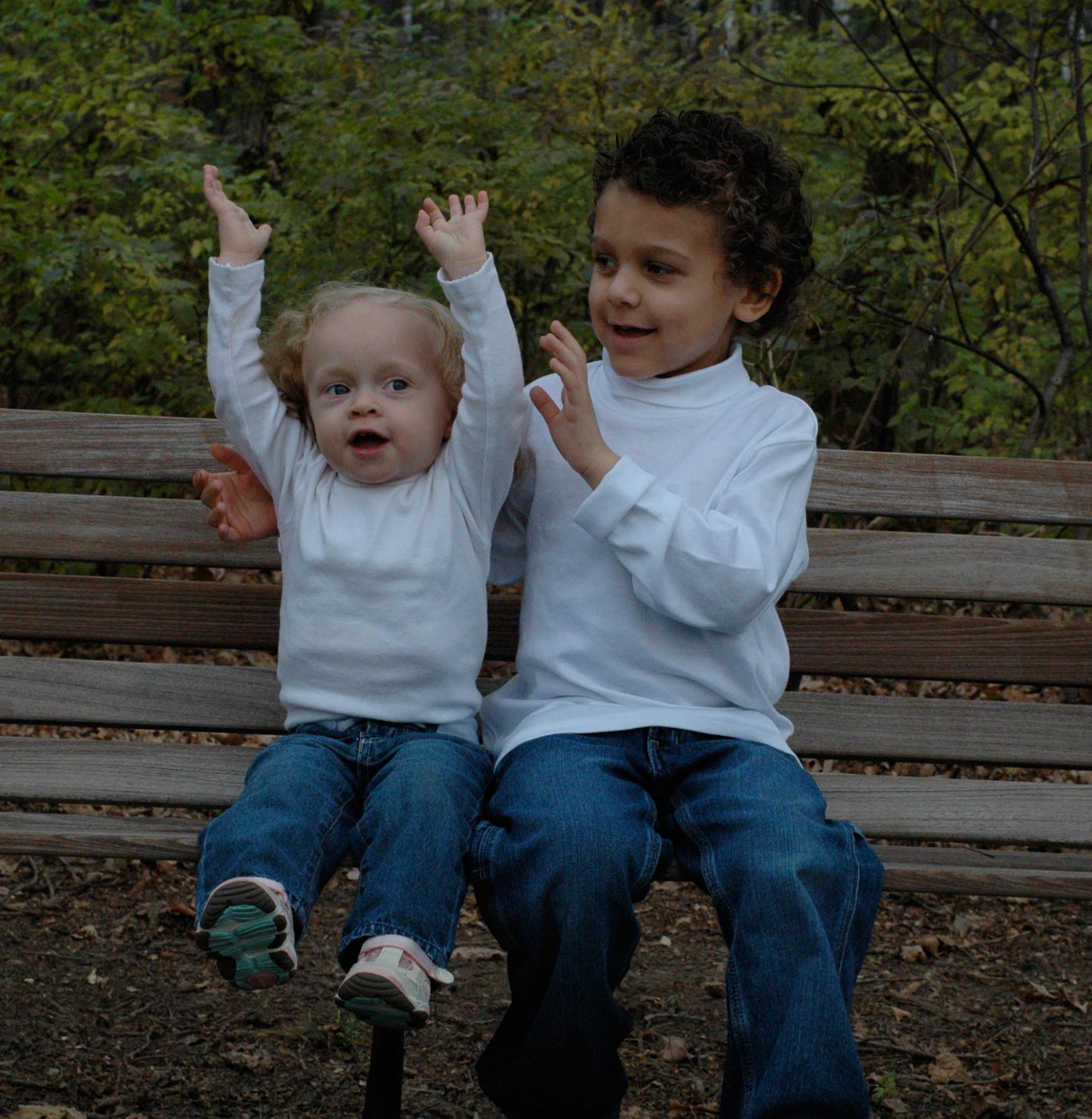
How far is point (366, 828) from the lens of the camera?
2.04 meters

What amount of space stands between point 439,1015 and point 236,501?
1335 millimetres

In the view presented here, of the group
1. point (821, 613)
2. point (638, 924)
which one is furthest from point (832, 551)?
point (638, 924)

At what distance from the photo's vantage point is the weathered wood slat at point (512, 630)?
2793 millimetres

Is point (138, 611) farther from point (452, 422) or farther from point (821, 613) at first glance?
point (821, 613)

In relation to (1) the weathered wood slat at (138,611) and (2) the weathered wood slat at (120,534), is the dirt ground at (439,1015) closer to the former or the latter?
(1) the weathered wood slat at (138,611)

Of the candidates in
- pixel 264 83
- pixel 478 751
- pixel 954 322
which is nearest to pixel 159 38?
pixel 264 83

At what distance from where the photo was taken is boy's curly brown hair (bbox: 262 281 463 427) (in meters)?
2.40

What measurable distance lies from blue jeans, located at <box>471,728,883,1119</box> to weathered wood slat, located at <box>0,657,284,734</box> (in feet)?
2.51

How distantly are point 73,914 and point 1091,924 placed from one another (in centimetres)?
259

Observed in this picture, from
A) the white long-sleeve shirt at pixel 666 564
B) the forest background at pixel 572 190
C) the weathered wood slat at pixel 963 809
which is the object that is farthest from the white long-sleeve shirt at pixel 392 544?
the forest background at pixel 572 190

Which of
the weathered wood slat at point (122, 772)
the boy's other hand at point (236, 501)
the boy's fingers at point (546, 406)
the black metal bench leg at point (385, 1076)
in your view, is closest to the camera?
the black metal bench leg at point (385, 1076)

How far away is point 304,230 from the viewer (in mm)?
5348

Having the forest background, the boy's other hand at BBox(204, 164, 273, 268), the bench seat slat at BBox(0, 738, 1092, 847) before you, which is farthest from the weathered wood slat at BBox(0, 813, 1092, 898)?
the forest background

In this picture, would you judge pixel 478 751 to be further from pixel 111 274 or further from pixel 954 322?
pixel 954 322
